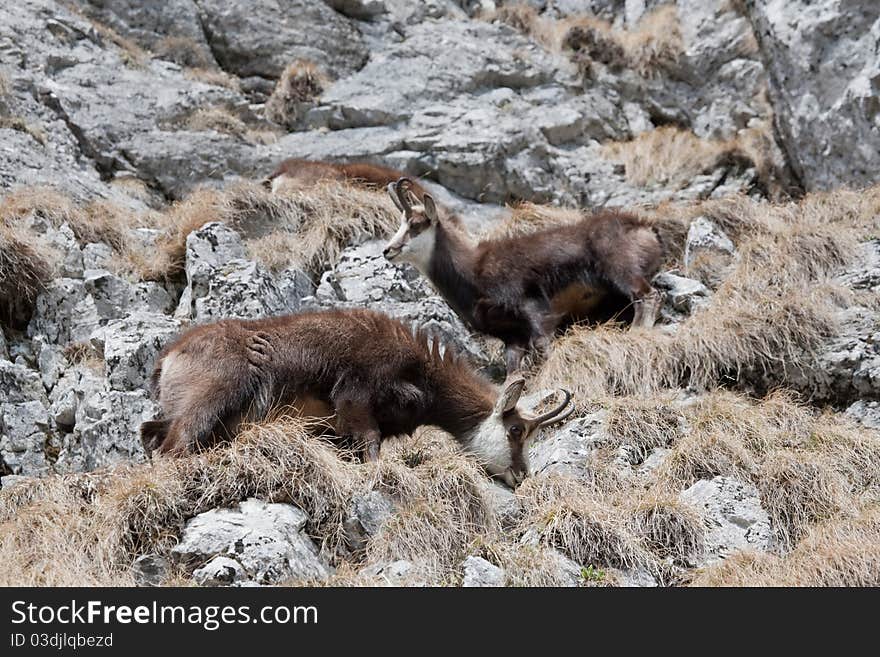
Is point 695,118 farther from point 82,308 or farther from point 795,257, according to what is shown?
point 82,308

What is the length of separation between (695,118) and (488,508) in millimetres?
9890

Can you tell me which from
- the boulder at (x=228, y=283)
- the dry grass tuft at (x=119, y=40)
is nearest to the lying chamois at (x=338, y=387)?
the boulder at (x=228, y=283)

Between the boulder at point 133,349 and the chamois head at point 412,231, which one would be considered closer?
the boulder at point 133,349

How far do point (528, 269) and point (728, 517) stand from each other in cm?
356

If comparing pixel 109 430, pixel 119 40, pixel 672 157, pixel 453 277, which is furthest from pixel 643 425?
pixel 119 40

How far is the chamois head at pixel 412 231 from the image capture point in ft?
29.2

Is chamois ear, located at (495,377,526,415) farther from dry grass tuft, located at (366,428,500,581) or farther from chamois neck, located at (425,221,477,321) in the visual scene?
chamois neck, located at (425,221,477,321)

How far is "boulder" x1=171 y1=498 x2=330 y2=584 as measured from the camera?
16.4 ft

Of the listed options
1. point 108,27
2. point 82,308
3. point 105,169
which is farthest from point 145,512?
point 108,27

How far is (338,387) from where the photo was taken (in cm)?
666

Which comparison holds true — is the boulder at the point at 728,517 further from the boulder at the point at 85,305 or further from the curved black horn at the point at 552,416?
the boulder at the point at 85,305

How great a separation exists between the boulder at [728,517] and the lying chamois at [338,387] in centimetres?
123

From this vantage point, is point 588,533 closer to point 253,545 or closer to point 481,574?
point 481,574

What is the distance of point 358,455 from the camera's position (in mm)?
6566
